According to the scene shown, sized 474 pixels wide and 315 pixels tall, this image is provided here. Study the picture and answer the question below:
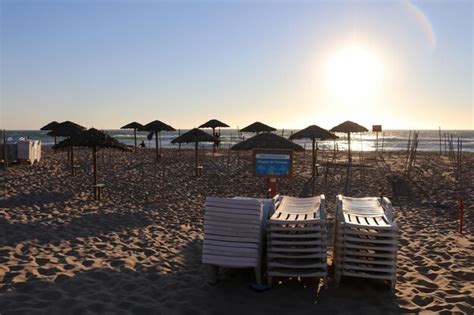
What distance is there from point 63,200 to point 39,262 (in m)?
4.90

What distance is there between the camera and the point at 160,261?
19.6ft

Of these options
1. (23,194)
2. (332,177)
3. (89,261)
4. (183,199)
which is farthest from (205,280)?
(332,177)

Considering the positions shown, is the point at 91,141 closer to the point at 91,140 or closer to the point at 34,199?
the point at 91,140

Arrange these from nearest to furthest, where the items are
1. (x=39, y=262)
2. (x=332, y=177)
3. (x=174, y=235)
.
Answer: (x=39, y=262), (x=174, y=235), (x=332, y=177)

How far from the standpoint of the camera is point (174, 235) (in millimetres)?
7461

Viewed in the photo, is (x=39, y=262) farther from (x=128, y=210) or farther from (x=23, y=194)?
(x=23, y=194)

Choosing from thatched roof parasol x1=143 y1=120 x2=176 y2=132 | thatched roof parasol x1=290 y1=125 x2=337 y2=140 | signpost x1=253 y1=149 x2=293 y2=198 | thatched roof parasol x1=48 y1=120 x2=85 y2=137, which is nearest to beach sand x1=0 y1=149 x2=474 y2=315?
signpost x1=253 y1=149 x2=293 y2=198

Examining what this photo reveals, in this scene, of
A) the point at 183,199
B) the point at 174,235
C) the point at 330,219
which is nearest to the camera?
the point at 174,235

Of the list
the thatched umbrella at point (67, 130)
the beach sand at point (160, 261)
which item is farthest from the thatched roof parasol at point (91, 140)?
the thatched umbrella at point (67, 130)

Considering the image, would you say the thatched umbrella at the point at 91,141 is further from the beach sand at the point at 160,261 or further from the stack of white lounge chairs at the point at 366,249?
the stack of white lounge chairs at the point at 366,249

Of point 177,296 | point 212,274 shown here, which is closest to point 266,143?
point 212,274

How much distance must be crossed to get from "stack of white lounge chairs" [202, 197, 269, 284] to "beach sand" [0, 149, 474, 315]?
41 centimetres

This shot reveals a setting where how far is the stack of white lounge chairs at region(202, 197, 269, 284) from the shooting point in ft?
16.1

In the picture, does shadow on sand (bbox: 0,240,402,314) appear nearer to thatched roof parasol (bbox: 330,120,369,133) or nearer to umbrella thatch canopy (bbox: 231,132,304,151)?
umbrella thatch canopy (bbox: 231,132,304,151)
